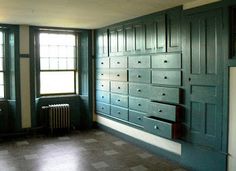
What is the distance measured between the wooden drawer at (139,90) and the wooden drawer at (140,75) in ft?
0.28

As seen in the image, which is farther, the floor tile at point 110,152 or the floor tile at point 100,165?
the floor tile at point 110,152

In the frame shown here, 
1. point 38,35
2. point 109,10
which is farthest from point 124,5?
point 38,35

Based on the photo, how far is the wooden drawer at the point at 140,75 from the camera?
4.71 m

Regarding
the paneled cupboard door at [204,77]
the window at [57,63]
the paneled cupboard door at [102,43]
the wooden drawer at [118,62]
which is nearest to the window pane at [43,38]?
the window at [57,63]

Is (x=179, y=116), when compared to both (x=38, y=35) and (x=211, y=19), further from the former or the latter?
(x=38, y=35)

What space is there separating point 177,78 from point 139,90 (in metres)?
1.01

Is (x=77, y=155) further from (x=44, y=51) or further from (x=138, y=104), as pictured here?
(x=44, y=51)

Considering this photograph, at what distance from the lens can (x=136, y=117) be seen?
5.03 m

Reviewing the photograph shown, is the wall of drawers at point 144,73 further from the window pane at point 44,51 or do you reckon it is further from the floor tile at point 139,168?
the window pane at point 44,51

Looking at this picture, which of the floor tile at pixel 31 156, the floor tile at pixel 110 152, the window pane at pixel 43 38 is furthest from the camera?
the window pane at pixel 43 38

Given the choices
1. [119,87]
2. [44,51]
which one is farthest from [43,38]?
[119,87]

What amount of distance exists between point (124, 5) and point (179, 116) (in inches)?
70.4

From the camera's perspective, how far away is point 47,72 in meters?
6.35

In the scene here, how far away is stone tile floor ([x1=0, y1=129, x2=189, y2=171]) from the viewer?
407cm
